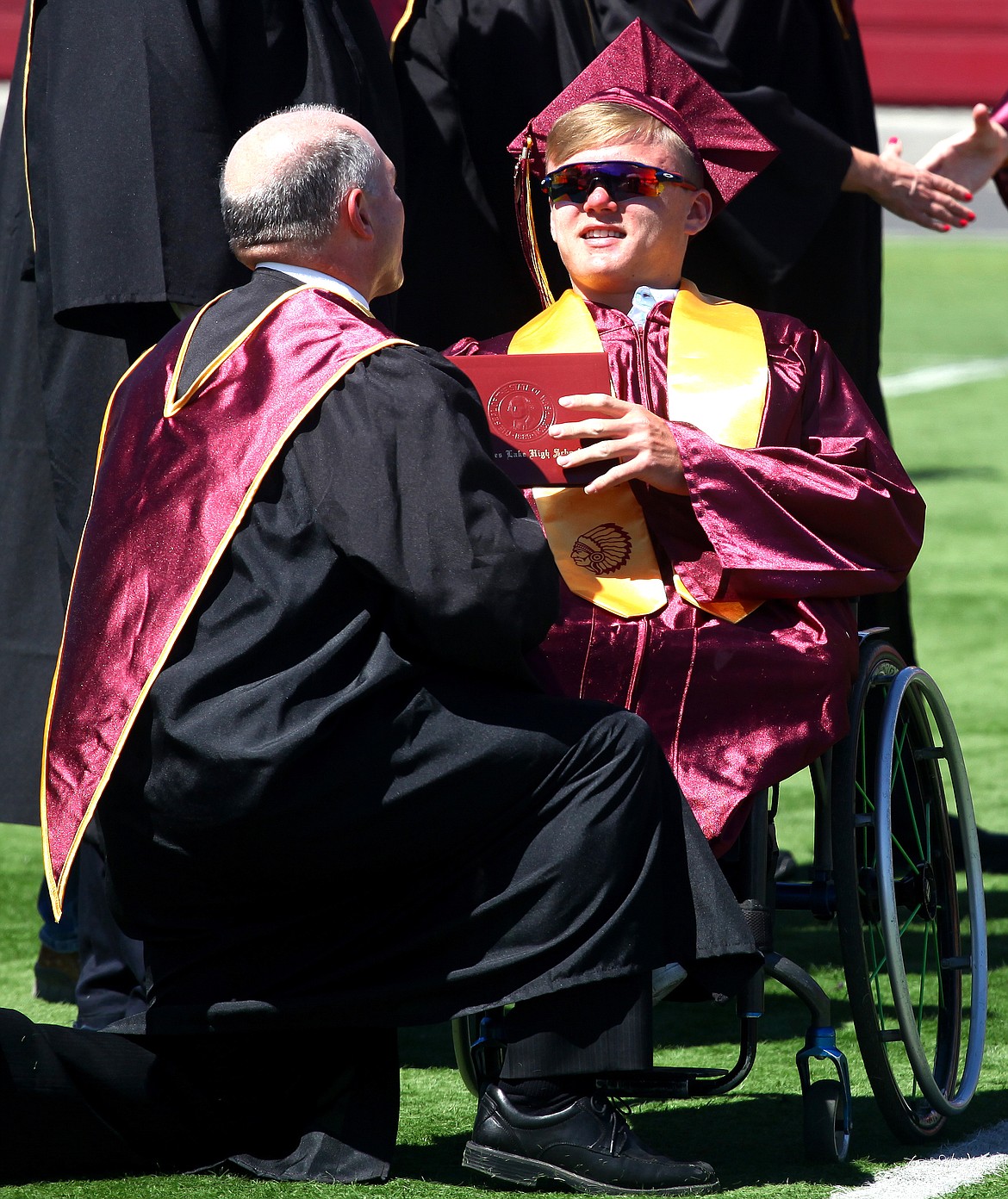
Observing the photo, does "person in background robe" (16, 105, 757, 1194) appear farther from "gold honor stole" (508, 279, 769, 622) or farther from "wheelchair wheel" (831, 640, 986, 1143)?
"gold honor stole" (508, 279, 769, 622)

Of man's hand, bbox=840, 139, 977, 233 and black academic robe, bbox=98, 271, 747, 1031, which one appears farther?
man's hand, bbox=840, 139, 977, 233

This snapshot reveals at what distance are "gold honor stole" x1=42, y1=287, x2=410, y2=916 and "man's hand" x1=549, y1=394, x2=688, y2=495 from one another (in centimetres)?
38

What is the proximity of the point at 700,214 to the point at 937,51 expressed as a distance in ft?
73.5

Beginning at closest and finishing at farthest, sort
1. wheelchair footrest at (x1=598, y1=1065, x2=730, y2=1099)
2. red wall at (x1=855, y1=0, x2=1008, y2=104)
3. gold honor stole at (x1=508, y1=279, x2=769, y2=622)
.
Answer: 1. wheelchair footrest at (x1=598, y1=1065, x2=730, y2=1099)
2. gold honor stole at (x1=508, y1=279, x2=769, y2=622)
3. red wall at (x1=855, y1=0, x2=1008, y2=104)

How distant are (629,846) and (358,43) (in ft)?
5.89

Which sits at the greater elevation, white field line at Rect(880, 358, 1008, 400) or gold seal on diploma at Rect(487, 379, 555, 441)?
gold seal on diploma at Rect(487, 379, 555, 441)

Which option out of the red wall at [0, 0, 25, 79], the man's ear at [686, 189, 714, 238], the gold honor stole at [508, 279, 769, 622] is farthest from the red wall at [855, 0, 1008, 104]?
the gold honor stole at [508, 279, 769, 622]

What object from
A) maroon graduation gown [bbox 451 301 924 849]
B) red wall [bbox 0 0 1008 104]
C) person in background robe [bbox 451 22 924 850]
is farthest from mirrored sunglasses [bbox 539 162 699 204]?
red wall [bbox 0 0 1008 104]

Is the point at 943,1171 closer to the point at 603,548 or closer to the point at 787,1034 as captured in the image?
the point at 787,1034

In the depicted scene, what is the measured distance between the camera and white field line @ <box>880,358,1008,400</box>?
50.1 feet

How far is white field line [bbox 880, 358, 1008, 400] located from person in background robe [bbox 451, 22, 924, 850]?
1149cm

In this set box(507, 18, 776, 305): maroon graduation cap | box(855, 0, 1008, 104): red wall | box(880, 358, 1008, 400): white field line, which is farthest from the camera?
box(855, 0, 1008, 104): red wall

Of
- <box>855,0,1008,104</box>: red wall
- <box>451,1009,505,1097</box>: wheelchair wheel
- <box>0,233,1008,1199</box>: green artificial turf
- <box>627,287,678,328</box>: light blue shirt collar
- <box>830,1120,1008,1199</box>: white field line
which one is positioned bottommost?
<box>855,0,1008,104</box>: red wall

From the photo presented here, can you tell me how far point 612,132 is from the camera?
351cm
